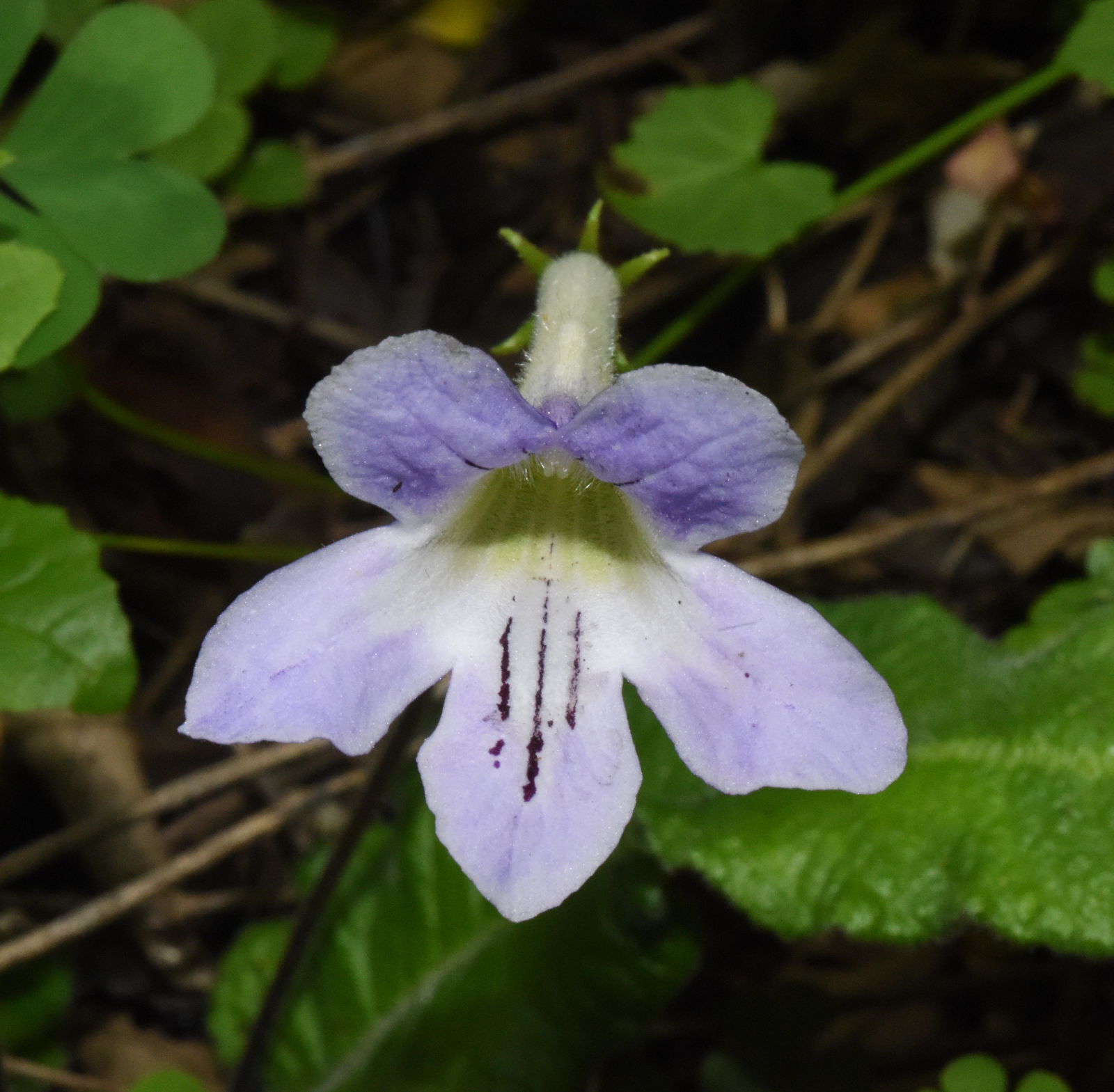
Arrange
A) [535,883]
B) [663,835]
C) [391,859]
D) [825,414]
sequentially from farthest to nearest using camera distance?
[825,414]
[391,859]
[663,835]
[535,883]

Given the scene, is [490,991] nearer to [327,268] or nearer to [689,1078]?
[689,1078]

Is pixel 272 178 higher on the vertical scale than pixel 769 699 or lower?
lower

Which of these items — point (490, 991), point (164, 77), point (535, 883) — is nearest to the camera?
point (535, 883)

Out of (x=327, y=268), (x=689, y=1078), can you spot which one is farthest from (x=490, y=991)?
(x=327, y=268)

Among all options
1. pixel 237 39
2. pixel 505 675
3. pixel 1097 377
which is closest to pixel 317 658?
pixel 505 675

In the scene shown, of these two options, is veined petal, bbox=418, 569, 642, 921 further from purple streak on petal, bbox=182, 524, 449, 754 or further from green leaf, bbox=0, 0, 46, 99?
green leaf, bbox=0, 0, 46, 99

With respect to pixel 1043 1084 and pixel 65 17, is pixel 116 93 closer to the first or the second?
pixel 65 17

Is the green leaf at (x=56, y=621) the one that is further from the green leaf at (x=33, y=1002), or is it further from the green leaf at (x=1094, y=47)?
the green leaf at (x=1094, y=47)
